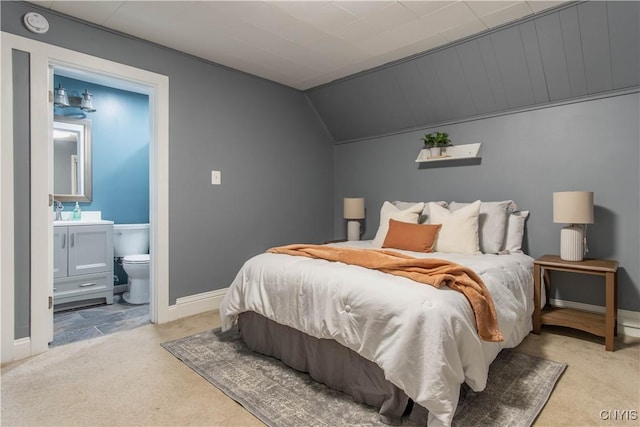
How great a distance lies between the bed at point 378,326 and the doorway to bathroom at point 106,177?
5.30ft

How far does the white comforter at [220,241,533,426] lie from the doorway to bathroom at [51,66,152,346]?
5.74ft

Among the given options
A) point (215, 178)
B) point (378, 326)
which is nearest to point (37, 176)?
point (215, 178)

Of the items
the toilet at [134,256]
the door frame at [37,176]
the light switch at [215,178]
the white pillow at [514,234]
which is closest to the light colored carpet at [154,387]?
the door frame at [37,176]

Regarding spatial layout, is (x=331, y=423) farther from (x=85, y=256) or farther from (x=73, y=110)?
(x=73, y=110)

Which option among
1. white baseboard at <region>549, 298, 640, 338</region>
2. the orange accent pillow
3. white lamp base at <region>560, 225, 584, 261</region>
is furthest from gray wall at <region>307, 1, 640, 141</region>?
white baseboard at <region>549, 298, 640, 338</region>

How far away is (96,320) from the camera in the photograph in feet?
10.3

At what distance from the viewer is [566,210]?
2.65 m

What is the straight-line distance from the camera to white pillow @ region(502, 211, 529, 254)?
2.98 meters

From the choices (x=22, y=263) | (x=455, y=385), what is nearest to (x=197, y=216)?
(x=22, y=263)

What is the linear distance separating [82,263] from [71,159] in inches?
47.3

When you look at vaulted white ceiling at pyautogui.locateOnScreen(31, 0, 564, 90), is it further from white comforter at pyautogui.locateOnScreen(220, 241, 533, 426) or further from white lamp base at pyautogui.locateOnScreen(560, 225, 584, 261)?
white comforter at pyautogui.locateOnScreen(220, 241, 533, 426)

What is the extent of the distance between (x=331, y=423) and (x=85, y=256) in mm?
3141

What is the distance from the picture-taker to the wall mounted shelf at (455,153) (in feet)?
11.3

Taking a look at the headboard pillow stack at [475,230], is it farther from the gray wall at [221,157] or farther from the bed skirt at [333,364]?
the gray wall at [221,157]
